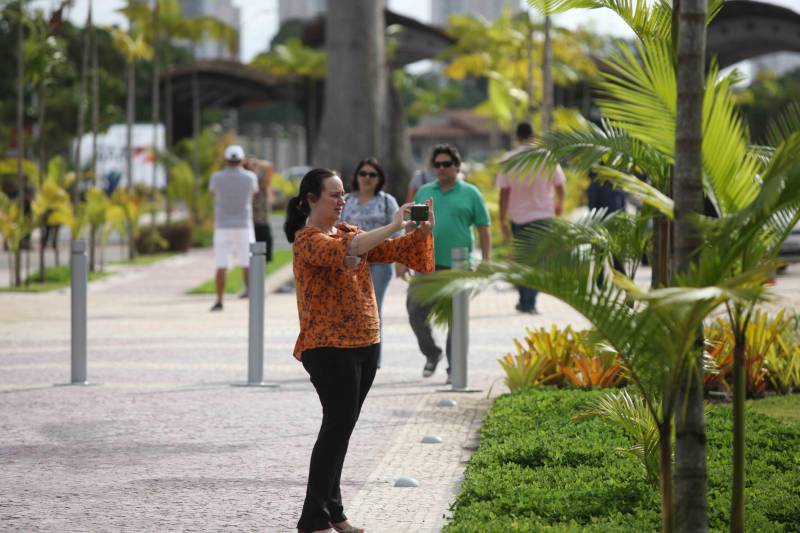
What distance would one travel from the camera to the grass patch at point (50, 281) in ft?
60.2

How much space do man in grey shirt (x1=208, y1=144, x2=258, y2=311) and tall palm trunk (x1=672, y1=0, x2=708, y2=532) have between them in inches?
416

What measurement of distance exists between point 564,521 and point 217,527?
1.48 metres

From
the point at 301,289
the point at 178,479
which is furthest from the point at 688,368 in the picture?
the point at 178,479

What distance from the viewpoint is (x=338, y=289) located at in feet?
19.0

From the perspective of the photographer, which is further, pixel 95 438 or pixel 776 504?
pixel 95 438

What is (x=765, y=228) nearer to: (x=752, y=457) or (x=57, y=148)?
(x=752, y=457)

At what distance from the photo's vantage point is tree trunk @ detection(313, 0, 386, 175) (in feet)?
73.7

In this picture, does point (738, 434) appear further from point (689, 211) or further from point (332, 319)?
point (332, 319)

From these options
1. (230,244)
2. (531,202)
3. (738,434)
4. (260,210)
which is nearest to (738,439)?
(738,434)

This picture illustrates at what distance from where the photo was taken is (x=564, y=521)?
5.74 meters

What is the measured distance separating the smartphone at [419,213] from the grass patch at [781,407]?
3.68 m

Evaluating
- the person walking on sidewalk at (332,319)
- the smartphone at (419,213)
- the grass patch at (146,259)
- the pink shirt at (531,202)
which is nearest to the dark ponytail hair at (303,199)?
the person walking on sidewalk at (332,319)

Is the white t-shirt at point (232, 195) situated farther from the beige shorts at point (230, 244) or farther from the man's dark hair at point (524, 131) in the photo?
the man's dark hair at point (524, 131)

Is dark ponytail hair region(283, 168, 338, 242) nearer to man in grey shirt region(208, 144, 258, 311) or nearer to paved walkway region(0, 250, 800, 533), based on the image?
paved walkway region(0, 250, 800, 533)
